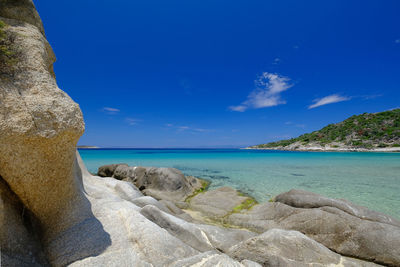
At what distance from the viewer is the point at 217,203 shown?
10250 millimetres

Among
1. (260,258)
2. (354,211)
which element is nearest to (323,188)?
(354,211)

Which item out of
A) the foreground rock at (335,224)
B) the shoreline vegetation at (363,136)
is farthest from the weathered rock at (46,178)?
the shoreline vegetation at (363,136)

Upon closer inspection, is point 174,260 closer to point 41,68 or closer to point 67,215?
point 67,215

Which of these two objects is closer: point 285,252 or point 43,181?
point 43,181

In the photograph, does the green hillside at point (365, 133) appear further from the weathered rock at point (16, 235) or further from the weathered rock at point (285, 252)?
the weathered rock at point (16, 235)

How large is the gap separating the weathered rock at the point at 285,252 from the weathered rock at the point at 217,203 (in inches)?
169

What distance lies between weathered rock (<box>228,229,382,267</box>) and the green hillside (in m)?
75.4

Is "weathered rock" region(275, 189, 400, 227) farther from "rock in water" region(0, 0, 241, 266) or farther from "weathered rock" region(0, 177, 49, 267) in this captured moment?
"weathered rock" region(0, 177, 49, 267)

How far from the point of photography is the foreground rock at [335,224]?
15.8ft

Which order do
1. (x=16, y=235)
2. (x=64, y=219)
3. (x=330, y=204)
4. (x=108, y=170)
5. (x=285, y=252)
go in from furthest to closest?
1. (x=108, y=170)
2. (x=330, y=204)
3. (x=285, y=252)
4. (x=64, y=219)
5. (x=16, y=235)

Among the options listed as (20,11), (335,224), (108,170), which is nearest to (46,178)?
(20,11)

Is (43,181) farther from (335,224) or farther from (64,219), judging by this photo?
(335,224)

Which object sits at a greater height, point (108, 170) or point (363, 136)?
point (363, 136)

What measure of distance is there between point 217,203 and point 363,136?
79152mm
